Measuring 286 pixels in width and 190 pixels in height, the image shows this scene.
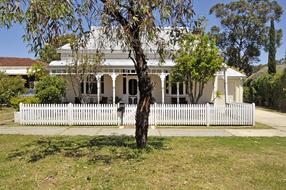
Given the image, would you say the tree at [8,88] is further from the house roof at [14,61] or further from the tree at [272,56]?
the tree at [272,56]

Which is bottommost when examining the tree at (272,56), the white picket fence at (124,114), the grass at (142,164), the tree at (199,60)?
the grass at (142,164)

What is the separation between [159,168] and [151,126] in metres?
7.44

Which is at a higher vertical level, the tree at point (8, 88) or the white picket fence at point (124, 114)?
the tree at point (8, 88)

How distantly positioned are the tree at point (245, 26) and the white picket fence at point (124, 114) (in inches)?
1498

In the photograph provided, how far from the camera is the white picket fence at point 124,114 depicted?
1466cm

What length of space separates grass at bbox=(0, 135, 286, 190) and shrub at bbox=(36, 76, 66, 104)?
8.25 metres

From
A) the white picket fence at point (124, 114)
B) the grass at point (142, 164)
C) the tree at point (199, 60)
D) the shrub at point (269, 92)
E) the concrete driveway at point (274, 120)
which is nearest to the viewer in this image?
the grass at point (142, 164)

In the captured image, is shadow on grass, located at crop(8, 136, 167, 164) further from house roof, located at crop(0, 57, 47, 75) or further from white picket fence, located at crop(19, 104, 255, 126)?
house roof, located at crop(0, 57, 47, 75)

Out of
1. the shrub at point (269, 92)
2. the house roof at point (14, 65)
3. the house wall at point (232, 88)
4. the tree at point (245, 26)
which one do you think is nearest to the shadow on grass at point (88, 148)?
the house wall at point (232, 88)

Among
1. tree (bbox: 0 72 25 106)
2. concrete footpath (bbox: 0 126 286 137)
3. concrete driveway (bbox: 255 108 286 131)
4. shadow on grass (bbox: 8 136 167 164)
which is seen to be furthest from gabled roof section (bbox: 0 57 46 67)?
shadow on grass (bbox: 8 136 167 164)

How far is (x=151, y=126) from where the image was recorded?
14.5m

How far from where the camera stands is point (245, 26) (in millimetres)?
50875

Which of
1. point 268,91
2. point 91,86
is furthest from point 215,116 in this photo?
point 268,91

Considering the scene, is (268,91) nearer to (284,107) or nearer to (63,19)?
(284,107)
